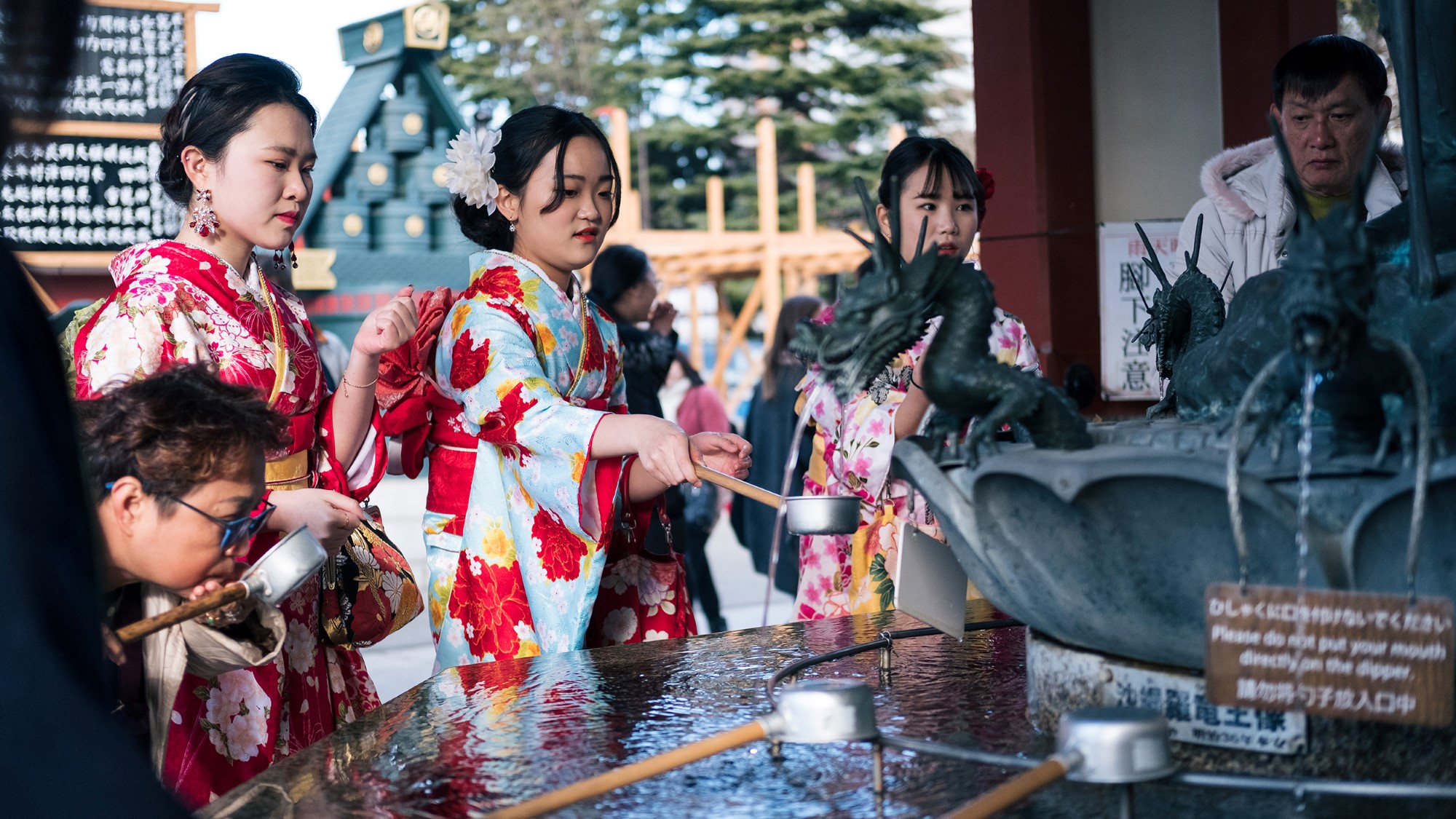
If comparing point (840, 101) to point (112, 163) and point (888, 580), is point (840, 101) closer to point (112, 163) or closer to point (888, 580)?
point (112, 163)

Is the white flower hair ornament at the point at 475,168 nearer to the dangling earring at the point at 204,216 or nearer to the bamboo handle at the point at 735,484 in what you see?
the dangling earring at the point at 204,216

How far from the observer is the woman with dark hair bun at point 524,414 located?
2656mm

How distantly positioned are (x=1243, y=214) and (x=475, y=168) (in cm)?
200

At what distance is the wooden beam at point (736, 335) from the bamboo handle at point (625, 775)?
1394 cm

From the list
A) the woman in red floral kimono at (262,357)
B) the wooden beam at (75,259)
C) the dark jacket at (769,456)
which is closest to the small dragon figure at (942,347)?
the woman in red floral kimono at (262,357)

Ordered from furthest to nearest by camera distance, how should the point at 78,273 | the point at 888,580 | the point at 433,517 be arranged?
the point at 78,273
the point at 888,580
the point at 433,517

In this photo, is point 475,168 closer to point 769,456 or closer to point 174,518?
point 174,518

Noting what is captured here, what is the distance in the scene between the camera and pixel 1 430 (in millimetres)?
764

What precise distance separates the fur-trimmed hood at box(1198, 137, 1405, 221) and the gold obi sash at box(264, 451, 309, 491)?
8.01 ft

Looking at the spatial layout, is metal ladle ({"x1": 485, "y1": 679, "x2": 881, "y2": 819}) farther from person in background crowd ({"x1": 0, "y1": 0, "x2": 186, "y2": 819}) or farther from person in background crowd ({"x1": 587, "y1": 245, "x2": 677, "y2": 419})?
person in background crowd ({"x1": 587, "y1": 245, "x2": 677, "y2": 419})

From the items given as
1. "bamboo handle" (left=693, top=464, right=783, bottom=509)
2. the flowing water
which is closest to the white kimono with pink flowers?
the flowing water

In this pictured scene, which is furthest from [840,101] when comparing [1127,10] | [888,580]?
[888,580]

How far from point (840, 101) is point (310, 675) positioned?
21.7 metres

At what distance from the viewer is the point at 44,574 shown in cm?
78
